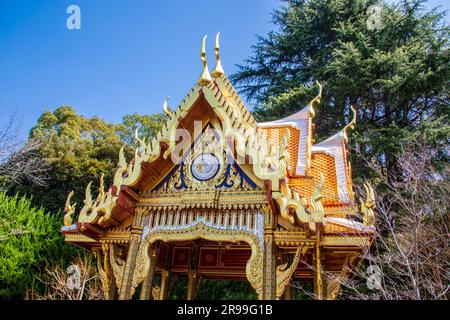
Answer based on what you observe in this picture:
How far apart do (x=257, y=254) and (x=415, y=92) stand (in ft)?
48.4

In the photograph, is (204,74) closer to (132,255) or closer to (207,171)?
(207,171)

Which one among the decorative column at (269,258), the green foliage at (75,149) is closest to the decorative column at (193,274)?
the decorative column at (269,258)

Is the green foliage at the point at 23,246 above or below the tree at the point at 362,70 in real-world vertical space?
below

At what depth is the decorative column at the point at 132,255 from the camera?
19.9ft

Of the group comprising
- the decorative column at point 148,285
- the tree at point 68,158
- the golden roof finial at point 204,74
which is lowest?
the decorative column at point 148,285

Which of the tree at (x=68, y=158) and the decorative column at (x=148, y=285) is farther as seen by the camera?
the tree at (x=68, y=158)

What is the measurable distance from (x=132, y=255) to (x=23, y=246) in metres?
11.2

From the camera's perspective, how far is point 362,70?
17516 millimetres

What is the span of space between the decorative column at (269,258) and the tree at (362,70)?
10.1m

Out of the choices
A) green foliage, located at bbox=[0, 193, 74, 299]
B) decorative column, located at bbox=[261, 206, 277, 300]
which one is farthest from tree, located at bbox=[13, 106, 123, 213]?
decorative column, located at bbox=[261, 206, 277, 300]

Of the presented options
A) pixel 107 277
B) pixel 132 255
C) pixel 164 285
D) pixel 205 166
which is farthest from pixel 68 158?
pixel 205 166

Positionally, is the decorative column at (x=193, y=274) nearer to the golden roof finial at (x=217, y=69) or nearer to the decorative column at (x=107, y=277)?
the decorative column at (x=107, y=277)

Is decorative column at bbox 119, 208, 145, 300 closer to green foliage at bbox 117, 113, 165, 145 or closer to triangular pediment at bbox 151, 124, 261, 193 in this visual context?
triangular pediment at bbox 151, 124, 261, 193
